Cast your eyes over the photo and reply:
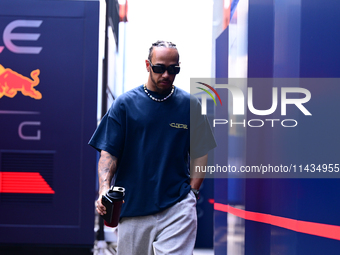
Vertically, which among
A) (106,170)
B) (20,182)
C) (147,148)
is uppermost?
(147,148)

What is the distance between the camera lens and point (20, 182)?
14.4 feet

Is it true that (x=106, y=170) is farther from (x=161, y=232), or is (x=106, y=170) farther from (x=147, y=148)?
(x=161, y=232)

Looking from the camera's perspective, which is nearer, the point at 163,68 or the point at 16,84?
the point at 163,68

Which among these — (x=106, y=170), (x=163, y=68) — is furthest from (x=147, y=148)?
(x=163, y=68)

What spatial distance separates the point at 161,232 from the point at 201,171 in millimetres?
427

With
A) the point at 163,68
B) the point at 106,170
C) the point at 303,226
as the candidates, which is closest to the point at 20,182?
the point at 106,170

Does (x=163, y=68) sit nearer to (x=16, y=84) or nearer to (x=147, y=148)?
(x=147, y=148)

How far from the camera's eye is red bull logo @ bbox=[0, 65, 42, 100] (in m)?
4.44

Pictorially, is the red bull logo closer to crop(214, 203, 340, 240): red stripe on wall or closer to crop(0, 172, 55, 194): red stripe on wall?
crop(0, 172, 55, 194): red stripe on wall

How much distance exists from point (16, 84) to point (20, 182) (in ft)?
3.43

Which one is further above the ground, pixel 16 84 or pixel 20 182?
pixel 16 84

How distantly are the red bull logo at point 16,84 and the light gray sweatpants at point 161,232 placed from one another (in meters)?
2.61

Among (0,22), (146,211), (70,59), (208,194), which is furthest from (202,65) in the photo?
(146,211)

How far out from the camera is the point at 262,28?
2.95 meters
